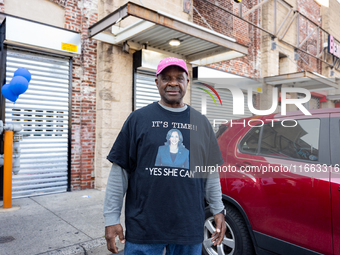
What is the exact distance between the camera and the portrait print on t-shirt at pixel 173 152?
5.89 feet

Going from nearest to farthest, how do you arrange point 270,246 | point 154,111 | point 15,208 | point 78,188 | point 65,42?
point 154,111, point 270,246, point 15,208, point 65,42, point 78,188

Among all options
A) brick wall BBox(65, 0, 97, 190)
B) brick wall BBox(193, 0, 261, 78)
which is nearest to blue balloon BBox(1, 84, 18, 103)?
brick wall BBox(65, 0, 97, 190)

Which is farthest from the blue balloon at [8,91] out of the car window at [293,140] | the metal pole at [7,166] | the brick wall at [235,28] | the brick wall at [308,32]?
the brick wall at [308,32]

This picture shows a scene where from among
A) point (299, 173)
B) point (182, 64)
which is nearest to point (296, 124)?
point (299, 173)

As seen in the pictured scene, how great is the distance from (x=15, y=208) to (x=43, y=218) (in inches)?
34.9

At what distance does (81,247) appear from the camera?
12.1 feet

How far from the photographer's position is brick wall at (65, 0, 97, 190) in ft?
22.5

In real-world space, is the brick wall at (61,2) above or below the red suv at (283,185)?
above

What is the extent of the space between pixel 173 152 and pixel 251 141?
170cm

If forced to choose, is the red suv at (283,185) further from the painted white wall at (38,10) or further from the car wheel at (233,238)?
the painted white wall at (38,10)

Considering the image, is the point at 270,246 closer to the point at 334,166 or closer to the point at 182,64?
the point at 334,166

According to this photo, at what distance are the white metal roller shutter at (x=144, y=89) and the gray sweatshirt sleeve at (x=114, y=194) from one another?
603cm

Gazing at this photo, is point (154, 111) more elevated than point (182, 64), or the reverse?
point (182, 64)

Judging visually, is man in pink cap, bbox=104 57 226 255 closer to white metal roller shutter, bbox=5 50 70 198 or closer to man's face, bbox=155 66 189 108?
man's face, bbox=155 66 189 108
